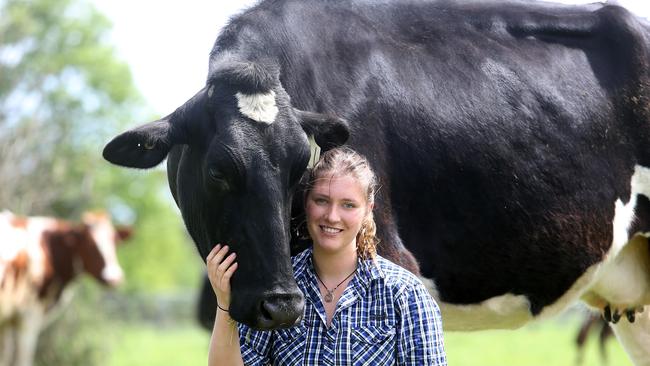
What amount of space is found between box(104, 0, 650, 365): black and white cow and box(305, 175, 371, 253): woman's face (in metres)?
0.40

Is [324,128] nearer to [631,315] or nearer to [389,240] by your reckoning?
[389,240]

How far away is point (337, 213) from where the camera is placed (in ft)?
11.3

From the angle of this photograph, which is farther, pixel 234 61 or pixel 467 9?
pixel 467 9

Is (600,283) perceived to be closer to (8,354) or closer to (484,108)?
(484,108)

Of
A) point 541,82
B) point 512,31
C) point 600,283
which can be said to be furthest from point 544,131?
point 600,283

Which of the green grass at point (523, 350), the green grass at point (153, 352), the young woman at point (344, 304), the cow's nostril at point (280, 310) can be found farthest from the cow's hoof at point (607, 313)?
the green grass at point (153, 352)

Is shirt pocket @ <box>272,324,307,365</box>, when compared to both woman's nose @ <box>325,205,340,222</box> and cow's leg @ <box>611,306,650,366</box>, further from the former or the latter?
cow's leg @ <box>611,306,650,366</box>

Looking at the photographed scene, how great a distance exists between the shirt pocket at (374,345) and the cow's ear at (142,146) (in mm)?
1220

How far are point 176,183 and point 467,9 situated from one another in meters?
2.06

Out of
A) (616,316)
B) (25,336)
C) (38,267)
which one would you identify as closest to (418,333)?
(616,316)

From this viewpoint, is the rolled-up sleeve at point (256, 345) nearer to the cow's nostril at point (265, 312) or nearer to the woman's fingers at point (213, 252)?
the cow's nostril at point (265, 312)

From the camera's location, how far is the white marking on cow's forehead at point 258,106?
12.7ft

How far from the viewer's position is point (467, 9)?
553 centimetres

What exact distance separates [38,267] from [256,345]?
14.8m
